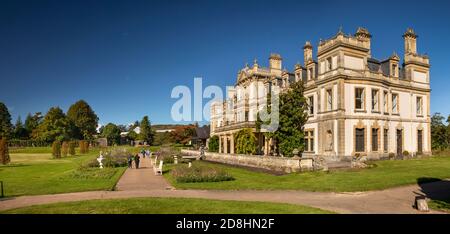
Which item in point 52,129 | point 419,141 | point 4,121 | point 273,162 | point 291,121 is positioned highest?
point 4,121

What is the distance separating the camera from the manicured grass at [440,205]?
1145 centimetres

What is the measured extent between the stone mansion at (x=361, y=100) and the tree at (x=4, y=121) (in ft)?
183

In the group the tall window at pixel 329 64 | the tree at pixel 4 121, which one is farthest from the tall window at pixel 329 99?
the tree at pixel 4 121

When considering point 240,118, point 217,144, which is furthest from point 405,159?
point 217,144

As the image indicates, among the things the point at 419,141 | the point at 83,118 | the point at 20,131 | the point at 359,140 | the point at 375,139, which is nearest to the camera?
the point at 359,140

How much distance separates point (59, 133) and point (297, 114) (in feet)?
224

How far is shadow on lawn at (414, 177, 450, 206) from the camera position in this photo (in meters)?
13.9

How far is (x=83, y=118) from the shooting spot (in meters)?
99.3

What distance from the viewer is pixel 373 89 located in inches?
1243

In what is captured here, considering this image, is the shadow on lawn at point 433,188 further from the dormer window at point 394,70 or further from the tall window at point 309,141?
the dormer window at point 394,70

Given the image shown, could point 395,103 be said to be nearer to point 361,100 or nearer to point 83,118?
point 361,100

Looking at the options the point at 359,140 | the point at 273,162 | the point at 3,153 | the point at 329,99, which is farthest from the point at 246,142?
the point at 3,153

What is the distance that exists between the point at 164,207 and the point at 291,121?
18937mm
